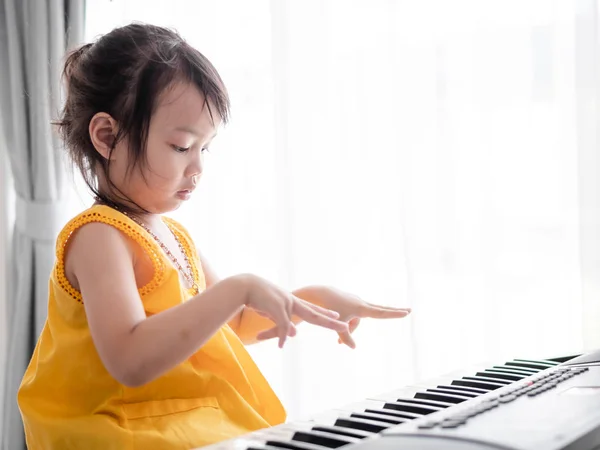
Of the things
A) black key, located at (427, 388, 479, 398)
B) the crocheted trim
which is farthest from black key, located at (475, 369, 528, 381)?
the crocheted trim

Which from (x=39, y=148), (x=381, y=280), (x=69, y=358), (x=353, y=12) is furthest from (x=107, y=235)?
(x=39, y=148)

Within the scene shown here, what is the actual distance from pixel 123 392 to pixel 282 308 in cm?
30

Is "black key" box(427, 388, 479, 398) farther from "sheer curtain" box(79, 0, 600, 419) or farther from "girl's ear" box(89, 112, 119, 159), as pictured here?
"sheer curtain" box(79, 0, 600, 419)

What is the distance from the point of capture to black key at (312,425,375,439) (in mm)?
730

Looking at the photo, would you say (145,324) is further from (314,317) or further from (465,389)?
(465,389)

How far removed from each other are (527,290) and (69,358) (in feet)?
3.55

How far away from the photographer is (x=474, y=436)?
658 mm

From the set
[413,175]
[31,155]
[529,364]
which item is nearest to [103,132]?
[529,364]

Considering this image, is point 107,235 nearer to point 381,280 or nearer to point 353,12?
point 381,280

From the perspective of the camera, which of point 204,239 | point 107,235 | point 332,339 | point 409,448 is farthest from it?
point 204,239

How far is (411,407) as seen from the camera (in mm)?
849

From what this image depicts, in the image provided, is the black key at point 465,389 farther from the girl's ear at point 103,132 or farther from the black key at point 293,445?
the girl's ear at point 103,132

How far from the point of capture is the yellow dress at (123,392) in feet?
3.23

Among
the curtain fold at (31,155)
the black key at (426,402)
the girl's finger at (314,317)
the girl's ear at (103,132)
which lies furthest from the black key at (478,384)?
the curtain fold at (31,155)
